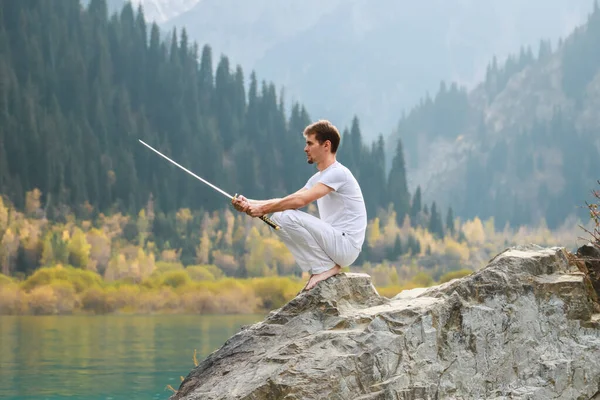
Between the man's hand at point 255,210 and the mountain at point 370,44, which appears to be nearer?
the man's hand at point 255,210

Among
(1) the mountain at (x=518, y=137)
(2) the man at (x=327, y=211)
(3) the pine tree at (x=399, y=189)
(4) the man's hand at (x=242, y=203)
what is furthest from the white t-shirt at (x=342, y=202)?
(1) the mountain at (x=518, y=137)

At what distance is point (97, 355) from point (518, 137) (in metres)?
102

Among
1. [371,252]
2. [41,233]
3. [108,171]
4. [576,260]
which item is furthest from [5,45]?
[576,260]

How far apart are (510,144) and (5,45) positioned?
71781mm

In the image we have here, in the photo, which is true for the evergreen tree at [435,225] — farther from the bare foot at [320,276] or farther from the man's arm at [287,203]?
the man's arm at [287,203]

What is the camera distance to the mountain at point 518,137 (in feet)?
403

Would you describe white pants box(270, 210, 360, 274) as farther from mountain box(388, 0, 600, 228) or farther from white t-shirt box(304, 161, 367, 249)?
mountain box(388, 0, 600, 228)

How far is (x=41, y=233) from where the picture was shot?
241ft

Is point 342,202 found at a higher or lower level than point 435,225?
lower

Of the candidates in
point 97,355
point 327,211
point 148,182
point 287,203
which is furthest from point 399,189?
point 287,203

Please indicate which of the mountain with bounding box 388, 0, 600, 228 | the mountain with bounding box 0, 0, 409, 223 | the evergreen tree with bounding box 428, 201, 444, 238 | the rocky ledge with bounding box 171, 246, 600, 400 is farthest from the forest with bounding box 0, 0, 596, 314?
the rocky ledge with bounding box 171, 246, 600, 400

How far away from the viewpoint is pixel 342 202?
8.91 m

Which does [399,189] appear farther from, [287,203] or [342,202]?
[287,203]

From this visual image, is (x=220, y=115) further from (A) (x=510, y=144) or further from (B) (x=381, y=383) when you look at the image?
(B) (x=381, y=383)
